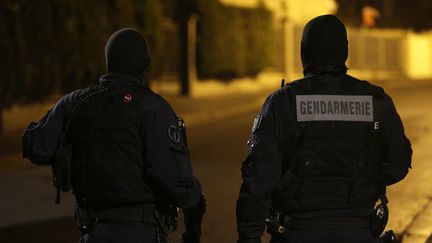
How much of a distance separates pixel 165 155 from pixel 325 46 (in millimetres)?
771

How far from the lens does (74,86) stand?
736 inches

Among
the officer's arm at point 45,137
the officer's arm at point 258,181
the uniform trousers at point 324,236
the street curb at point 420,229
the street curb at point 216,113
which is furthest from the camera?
the street curb at point 216,113

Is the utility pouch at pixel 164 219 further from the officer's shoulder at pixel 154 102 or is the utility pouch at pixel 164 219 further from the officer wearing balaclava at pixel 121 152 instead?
the officer's shoulder at pixel 154 102

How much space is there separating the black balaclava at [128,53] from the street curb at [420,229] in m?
4.16

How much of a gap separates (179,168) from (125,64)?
0.51m

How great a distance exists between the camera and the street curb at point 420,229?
706cm

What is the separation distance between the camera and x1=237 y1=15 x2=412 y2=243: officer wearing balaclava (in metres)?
3.18

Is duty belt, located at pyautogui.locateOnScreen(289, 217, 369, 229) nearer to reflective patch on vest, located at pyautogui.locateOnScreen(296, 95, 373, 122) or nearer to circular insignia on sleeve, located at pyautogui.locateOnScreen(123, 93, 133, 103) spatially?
reflective patch on vest, located at pyautogui.locateOnScreen(296, 95, 373, 122)

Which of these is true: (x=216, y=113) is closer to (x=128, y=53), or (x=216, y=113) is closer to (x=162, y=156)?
(x=128, y=53)

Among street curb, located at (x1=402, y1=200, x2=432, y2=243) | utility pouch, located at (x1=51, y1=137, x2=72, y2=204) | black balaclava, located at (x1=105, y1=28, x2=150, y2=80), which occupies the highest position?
black balaclava, located at (x1=105, y1=28, x2=150, y2=80)

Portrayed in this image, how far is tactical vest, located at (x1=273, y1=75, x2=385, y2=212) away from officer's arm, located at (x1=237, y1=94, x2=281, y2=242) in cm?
11

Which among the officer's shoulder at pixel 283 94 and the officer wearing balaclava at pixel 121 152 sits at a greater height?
the officer's shoulder at pixel 283 94

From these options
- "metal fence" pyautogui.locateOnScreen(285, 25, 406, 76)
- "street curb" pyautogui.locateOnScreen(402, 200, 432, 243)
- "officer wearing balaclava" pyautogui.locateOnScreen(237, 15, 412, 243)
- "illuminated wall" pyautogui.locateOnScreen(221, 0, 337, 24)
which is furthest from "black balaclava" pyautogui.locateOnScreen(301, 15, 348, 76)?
"metal fence" pyautogui.locateOnScreen(285, 25, 406, 76)

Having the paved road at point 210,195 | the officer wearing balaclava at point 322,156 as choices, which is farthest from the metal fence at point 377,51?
the officer wearing balaclava at point 322,156
